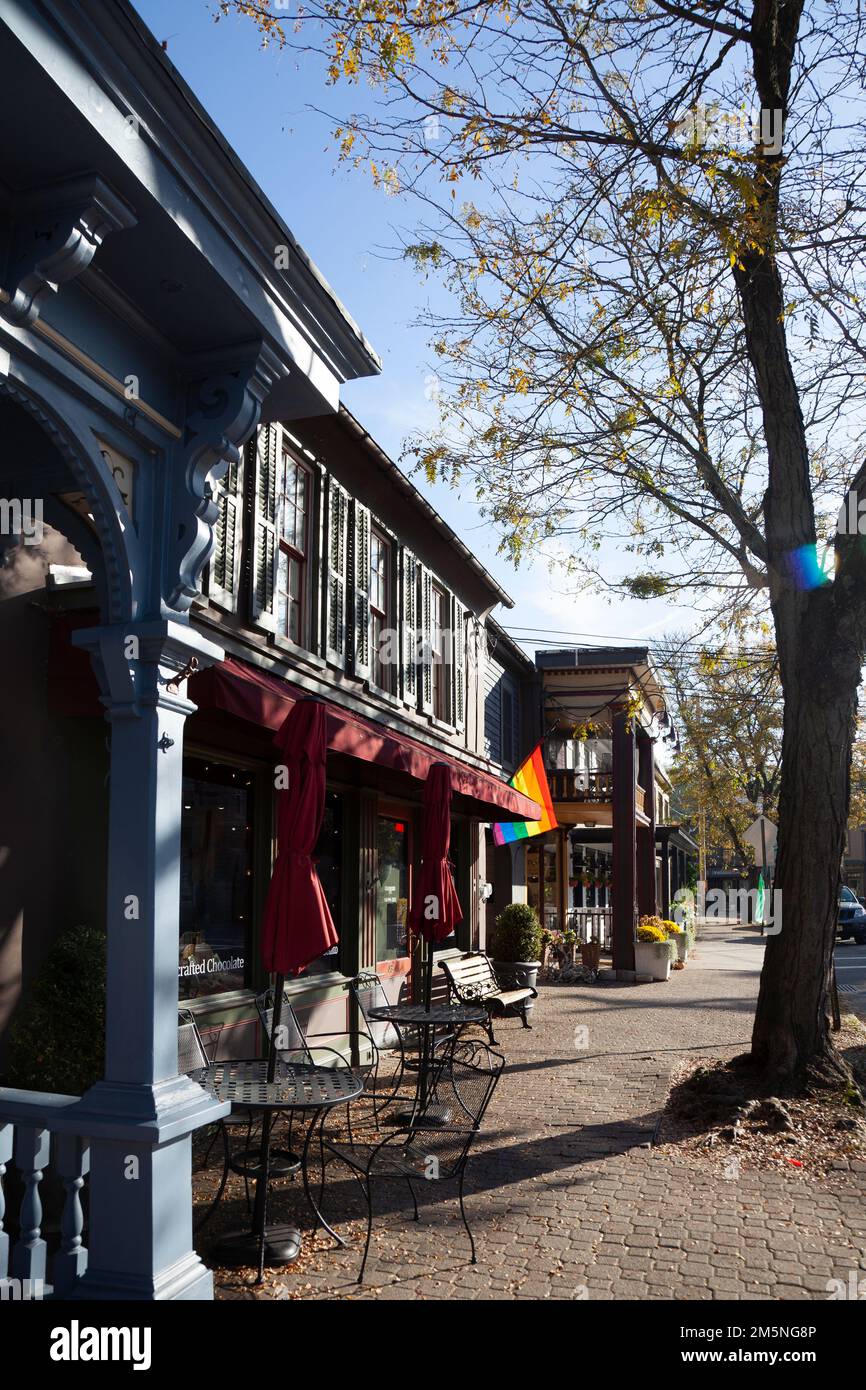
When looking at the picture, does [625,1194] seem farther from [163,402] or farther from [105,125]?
[105,125]

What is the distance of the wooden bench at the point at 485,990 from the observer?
12255 mm

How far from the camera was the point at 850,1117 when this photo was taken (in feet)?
25.8

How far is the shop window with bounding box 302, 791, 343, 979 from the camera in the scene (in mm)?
10414

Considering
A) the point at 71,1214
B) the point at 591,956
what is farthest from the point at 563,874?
the point at 71,1214

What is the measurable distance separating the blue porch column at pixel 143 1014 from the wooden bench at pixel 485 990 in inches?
304

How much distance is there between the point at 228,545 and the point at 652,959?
13759 mm

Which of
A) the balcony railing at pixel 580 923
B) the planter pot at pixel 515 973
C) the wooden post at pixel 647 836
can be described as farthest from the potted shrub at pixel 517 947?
the wooden post at pixel 647 836

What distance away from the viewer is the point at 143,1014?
160 inches

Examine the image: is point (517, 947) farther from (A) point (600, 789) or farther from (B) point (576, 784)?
(B) point (576, 784)

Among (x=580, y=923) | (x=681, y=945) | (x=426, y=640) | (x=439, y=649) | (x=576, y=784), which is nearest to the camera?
(x=426, y=640)

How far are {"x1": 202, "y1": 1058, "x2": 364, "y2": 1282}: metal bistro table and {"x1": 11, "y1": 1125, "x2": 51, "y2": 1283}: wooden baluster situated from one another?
89cm

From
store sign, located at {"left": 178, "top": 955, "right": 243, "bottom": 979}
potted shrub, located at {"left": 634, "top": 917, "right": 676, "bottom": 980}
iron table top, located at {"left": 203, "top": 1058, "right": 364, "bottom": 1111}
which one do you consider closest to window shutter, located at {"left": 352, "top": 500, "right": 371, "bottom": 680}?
store sign, located at {"left": 178, "top": 955, "right": 243, "bottom": 979}

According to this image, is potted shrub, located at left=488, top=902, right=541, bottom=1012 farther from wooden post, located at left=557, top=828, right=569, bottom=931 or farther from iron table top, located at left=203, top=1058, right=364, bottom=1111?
iron table top, located at left=203, top=1058, right=364, bottom=1111
